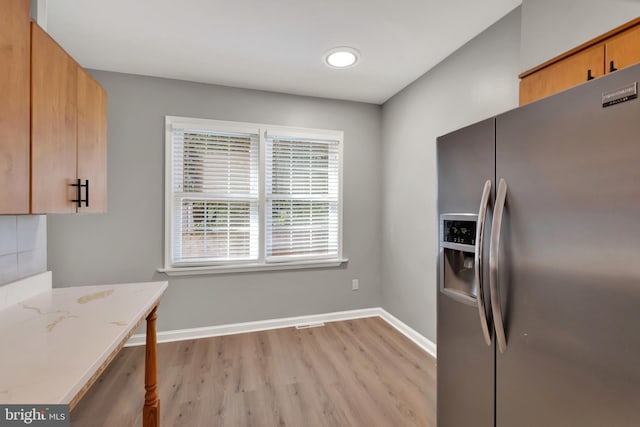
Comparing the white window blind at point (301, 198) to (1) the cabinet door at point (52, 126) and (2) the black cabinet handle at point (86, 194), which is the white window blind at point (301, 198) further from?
(1) the cabinet door at point (52, 126)

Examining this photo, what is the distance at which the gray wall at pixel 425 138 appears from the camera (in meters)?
2.00

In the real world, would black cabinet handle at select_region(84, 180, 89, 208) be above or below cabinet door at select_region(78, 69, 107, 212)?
below

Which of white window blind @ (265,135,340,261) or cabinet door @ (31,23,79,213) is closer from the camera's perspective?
cabinet door @ (31,23,79,213)

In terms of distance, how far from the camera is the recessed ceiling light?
2.33 m

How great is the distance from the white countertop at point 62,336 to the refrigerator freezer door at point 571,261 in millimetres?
1502

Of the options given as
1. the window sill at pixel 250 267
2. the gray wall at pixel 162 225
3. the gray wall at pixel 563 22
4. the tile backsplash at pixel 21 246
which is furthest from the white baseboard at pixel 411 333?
the tile backsplash at pixel 21 246

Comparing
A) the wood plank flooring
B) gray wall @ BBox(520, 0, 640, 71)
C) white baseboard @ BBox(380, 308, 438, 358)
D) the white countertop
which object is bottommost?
the wood plank flooring

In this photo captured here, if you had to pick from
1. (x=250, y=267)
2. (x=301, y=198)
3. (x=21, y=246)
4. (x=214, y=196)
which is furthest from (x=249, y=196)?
(x=21, y=246)

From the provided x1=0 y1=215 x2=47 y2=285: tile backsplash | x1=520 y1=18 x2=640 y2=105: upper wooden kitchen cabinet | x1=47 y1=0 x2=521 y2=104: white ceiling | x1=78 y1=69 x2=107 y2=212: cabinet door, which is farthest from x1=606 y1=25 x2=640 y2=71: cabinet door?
x1=0 y1=215 x2=47 y2=285: tile backsplash

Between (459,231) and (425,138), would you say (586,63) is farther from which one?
(425,138)

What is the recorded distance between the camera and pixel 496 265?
1135mm

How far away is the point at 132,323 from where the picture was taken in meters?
1.24

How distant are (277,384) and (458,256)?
1.64 metres

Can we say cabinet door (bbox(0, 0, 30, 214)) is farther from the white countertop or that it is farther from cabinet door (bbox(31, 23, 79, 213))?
the white countertop
